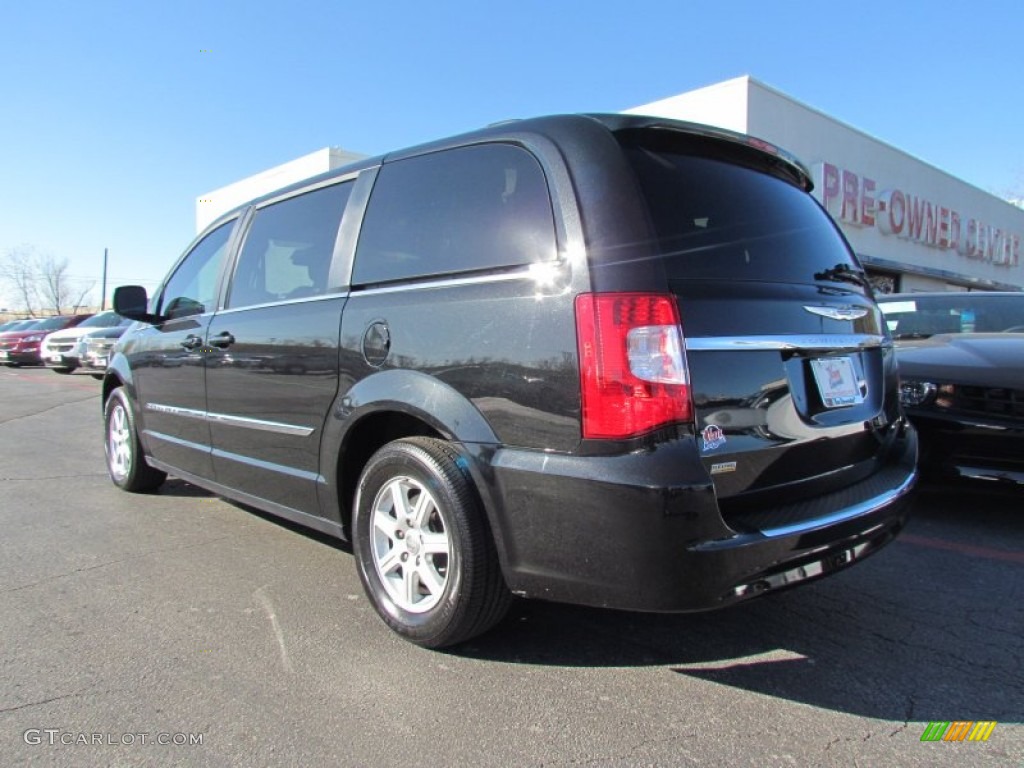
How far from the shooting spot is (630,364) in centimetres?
211

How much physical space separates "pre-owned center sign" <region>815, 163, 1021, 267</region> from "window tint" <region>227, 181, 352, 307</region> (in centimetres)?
1689

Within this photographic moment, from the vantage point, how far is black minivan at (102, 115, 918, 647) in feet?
6.96

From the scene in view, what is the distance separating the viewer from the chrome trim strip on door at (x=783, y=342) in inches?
86.4

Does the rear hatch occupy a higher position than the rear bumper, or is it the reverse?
the rear hatch

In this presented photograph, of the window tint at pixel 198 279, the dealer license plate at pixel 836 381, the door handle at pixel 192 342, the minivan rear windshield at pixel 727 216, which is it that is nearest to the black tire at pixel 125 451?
the window tint at pixel 198 279

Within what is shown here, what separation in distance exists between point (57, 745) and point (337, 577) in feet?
4.65

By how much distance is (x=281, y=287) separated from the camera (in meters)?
3.61

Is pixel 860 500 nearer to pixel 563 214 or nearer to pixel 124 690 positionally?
pixel 563 214

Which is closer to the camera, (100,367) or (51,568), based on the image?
(51,568)

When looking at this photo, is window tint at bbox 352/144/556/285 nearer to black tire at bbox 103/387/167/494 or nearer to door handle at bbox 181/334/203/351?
door handle at bbox 181/334/203/351

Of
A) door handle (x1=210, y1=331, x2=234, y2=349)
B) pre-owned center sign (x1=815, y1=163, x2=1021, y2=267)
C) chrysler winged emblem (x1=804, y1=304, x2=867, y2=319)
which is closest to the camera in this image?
chrysler winged emblem (x1=804, y1=304, x2=867, y2=319)

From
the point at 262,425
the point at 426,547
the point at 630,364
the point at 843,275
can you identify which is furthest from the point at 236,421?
the point at 843,275

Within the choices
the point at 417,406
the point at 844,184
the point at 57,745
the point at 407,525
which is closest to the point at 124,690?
the point at 57,745

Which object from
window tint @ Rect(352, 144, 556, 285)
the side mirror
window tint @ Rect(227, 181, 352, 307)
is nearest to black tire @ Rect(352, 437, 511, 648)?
window tint @ Rect(352, 144, 556, 285)
